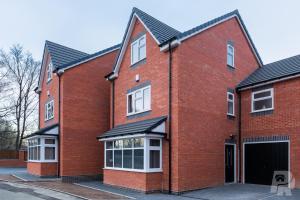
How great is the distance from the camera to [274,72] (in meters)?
15.2

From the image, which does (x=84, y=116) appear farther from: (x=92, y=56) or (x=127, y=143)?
(x=127, y=143)

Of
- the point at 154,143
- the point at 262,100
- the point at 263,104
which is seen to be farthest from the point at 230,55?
the point at 154,143

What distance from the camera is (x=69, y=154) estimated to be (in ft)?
58.8

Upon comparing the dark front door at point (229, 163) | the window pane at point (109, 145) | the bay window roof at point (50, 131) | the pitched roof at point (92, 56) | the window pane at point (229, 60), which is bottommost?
the dark front door at point (229, 163)

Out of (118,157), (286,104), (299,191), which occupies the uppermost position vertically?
(286,104)

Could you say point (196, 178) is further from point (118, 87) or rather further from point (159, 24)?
point (159, 24)

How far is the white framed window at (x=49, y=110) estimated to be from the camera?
66.4ft

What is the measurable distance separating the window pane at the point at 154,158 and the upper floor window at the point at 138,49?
189 inches

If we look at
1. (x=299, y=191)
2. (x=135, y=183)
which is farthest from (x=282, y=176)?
(x=135, y=183)

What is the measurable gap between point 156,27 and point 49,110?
983 centimetres

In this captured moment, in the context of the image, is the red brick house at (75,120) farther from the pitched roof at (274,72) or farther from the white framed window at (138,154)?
the pitched roof at (274,72)

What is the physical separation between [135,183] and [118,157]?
6.47 ft

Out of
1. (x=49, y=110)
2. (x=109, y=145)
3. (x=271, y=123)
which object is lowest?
(x=109, y=145)

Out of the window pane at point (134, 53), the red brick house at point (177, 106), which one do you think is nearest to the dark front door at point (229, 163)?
the red brick house at point (177, 106)
